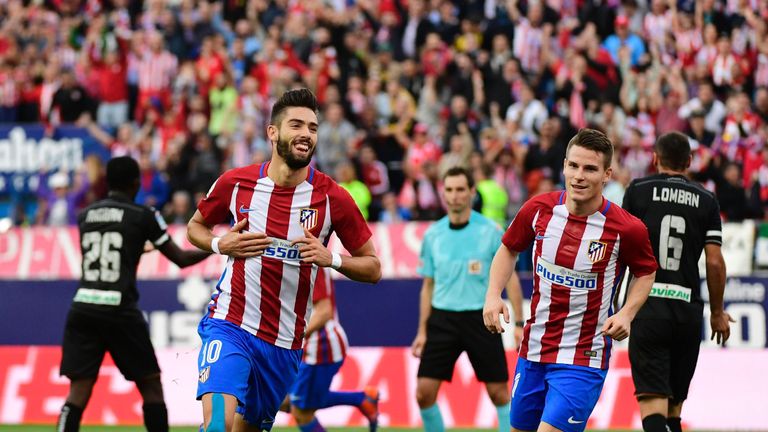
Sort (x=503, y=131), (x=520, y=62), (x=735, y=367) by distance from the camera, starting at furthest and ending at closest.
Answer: (x=520, y=62) < (x=503, y=131) < (x=735, y=367)

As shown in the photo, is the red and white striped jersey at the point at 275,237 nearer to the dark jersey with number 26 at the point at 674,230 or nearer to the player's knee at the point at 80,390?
the dark jersey with number 26 at the point at 674,230

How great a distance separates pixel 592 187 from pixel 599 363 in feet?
3.57

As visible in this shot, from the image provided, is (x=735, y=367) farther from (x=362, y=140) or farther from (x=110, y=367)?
(x=362, y=140)

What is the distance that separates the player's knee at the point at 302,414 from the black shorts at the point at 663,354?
312 centimetres

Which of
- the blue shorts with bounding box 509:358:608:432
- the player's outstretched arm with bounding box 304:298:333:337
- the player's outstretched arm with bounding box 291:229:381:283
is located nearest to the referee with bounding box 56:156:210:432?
the player's outstretched arm with bounding box 304:298:333:337

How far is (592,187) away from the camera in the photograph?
7820 mm

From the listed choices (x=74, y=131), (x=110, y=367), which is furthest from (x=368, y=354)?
(x=74, y=131)

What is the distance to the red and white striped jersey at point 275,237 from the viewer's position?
26.2 ft

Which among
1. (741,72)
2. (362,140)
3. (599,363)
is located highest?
(741,72)

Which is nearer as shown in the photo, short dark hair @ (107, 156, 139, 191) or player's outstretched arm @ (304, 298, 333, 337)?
short dark hair @ (107, 156, 139, 191)

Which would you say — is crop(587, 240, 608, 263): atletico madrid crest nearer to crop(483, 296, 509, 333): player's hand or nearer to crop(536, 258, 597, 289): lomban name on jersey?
crop(536, 258, 597, 289): lomban name on jersey

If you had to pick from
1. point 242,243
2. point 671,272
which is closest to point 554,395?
point 671,272

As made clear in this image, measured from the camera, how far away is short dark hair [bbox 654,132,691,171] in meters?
9.41

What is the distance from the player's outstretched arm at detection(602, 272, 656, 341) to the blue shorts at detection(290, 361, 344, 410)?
393cm
